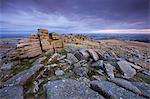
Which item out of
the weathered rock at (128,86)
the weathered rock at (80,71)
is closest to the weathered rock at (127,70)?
the weathered rock at (128,86)

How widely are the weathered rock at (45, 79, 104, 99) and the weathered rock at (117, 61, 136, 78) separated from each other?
3.01 metres

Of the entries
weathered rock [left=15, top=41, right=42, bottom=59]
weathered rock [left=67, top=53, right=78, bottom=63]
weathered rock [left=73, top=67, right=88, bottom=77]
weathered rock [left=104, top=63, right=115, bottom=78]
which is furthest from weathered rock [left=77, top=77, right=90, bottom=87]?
weathered rock [left=15, top=41, right=42, bottom=59]

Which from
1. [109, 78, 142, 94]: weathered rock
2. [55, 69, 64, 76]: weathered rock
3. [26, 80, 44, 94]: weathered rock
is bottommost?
[26, 80, 44, 94]: weathered rock

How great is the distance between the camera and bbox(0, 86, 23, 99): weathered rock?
482 cm

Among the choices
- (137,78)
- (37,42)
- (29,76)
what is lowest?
(137,78)

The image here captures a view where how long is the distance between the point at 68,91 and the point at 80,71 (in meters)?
2.30

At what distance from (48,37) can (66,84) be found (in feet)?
20.5

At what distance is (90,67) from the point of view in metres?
7.71

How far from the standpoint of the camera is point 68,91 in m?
4.80

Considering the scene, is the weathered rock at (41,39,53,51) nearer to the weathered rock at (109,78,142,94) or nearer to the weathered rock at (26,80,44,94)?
the weathered rock at (26,80,44,94)

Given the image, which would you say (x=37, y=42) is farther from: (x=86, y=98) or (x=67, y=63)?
(x=86, y=98)

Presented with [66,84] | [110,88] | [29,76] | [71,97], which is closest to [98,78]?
[110,88]

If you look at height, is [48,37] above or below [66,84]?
above

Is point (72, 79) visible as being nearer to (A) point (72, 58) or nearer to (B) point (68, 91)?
(B) point (68, 91)
